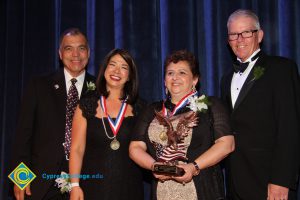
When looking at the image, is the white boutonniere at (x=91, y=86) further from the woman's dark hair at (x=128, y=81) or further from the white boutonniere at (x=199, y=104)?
the white boutonniere at (x=199, y=104)

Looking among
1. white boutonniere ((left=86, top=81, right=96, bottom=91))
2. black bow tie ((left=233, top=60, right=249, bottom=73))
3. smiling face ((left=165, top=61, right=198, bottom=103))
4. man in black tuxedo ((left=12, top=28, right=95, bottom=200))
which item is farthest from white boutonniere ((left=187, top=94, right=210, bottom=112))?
man in black tuxedo ((left=12, top=28, right=95, bottom=200))

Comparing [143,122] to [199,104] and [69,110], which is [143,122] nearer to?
[199,104]

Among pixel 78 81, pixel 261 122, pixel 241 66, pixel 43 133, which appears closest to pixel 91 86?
pixel 78 81

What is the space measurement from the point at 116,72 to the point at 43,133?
85 cm

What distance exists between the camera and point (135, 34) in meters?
3.95

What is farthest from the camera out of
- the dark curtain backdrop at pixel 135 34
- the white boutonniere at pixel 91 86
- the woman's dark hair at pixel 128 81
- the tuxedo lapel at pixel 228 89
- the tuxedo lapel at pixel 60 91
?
the dark curtain backdrop at pixel 135 34

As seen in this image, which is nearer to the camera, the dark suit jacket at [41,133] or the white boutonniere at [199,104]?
the white boutonniere at [199,104]

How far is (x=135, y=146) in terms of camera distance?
107 inches

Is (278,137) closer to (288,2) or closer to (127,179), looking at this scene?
(127,179)

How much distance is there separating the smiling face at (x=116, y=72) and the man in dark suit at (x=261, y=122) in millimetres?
880

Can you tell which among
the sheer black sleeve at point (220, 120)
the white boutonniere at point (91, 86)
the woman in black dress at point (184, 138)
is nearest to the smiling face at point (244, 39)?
the woman in black dress at point (184, 138)

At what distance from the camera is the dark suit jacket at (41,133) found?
316 cm

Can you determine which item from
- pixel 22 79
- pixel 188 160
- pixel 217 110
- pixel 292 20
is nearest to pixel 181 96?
pixel 217 110

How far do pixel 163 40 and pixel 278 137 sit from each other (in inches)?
67.9
